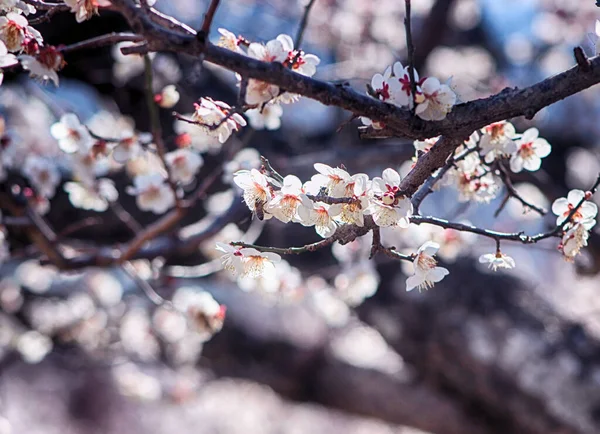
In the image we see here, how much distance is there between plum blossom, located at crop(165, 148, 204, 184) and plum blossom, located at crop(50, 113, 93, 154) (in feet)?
0.54

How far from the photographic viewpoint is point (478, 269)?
191 centimetres

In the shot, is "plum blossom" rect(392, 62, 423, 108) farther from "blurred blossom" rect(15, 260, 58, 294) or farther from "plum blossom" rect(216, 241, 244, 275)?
"blurred blossom" rect(15, 260, 58, 294)

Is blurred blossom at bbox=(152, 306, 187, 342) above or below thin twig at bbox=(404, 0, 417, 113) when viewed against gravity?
below

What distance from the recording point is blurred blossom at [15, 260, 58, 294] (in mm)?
2174

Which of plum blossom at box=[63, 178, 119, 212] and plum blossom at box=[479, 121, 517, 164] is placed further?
plum blossom at box=[63, 178, 119, 212]

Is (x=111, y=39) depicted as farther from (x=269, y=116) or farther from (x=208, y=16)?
(x=269, y=116)

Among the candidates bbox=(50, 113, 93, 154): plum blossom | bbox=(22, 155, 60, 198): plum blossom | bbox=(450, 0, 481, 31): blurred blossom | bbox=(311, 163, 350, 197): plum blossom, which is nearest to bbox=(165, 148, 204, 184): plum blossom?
bbox=(50, 113, 93, 154): plum blossom

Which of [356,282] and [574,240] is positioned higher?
[574,240]

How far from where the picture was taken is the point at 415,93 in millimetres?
618

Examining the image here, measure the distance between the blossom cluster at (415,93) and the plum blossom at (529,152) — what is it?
29 centimetres

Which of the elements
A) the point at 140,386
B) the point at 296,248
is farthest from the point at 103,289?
the point at 296,248

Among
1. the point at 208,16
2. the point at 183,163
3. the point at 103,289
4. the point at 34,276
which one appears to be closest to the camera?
the point at 208,16

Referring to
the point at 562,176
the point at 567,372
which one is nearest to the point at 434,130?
the point at 567,372

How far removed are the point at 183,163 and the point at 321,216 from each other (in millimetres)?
624
